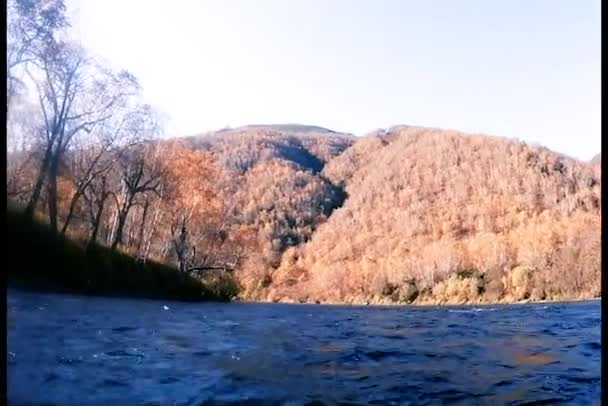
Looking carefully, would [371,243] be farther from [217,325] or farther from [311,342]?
[217,325]

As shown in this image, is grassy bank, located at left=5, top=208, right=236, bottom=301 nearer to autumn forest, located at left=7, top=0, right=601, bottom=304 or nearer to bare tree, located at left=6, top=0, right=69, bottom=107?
autumn forest, located at left=7, top=0, right=601, bottom=304

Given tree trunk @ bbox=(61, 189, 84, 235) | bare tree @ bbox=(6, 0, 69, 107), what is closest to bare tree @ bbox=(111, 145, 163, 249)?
tree trunk @ bbox=(61, 189, 84, 235)

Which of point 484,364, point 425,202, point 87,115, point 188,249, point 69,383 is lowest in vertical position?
point 69,383

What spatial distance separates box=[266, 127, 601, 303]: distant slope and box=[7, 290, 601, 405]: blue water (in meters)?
0.07

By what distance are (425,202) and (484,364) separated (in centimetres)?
55

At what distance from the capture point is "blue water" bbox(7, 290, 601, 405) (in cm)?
170

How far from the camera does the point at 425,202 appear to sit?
6.75 ft

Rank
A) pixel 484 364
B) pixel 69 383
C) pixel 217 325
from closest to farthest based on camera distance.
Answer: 1. pixel 69 383
2. pixel 484 364
3. pixel 217 325

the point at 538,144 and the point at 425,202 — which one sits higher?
the point at 538,144

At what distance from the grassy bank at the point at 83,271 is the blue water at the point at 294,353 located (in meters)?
0.04

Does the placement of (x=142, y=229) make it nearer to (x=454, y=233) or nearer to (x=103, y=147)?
(x=103, y=147)

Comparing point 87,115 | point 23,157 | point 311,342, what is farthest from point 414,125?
point 23,157

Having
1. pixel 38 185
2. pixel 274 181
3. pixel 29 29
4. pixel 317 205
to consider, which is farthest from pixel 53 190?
pixel 317 205

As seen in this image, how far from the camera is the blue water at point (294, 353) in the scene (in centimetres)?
170
